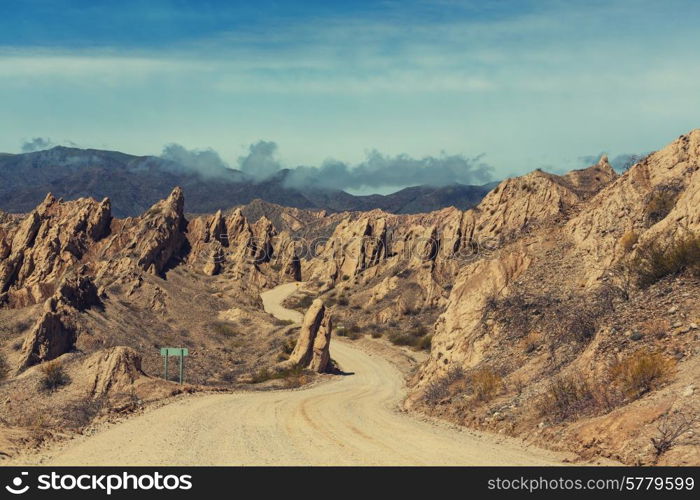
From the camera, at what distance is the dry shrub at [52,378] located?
106 feet

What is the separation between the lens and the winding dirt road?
60.7ft

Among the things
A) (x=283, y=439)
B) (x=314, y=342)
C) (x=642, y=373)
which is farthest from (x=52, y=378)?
(x=642, y=373)

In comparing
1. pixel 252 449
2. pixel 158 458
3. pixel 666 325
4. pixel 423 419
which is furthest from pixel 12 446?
pixel 666 325

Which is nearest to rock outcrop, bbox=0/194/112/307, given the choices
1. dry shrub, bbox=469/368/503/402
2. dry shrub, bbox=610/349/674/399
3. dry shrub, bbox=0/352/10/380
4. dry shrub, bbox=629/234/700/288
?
dry shrub, bbox=0/352/10/380

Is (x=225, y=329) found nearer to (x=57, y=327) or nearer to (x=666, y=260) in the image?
(x=57, y=327)

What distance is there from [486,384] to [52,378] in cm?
1896

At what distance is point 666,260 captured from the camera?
85.0 feet

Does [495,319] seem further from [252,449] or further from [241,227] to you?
[241,227]

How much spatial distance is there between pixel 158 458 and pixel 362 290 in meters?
81.8

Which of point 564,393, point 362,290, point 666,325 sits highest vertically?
point 666,325

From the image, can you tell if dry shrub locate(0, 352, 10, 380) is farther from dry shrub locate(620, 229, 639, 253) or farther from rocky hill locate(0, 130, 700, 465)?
dry shrub locate(620, 229, 639, 253)
